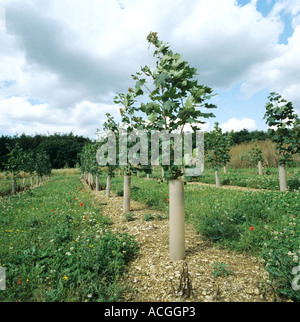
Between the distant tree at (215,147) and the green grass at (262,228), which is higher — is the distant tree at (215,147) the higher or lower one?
the higher one

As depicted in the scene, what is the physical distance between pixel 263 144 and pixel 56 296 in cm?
2035

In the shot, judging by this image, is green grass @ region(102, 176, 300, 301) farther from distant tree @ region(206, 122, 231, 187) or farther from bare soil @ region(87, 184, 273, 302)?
distant tree @ region(206, 122, 231, 187)

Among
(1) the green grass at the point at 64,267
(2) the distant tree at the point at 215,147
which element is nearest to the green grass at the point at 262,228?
(1) the green grass at the point at 64,267

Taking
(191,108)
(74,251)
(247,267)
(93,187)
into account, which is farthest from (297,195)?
(93,187)

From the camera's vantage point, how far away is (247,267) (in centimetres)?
294

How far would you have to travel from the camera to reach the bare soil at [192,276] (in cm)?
233

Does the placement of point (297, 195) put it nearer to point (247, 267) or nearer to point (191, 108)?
point (247, 267)

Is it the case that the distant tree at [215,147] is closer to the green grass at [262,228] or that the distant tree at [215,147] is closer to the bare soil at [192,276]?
the green grass at [262,228]

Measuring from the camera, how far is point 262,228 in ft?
12.2

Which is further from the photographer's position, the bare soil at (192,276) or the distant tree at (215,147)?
the distant tree at (215,147)

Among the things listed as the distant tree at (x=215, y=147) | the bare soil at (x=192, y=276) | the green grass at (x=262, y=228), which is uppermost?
the distant tree at (x=215, y=147)

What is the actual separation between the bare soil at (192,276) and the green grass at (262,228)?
19cm

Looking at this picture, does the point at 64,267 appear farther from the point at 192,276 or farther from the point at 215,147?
the point at 215,147
